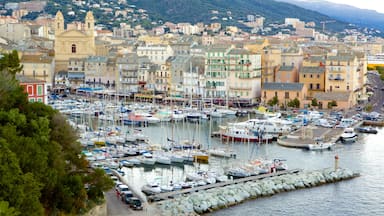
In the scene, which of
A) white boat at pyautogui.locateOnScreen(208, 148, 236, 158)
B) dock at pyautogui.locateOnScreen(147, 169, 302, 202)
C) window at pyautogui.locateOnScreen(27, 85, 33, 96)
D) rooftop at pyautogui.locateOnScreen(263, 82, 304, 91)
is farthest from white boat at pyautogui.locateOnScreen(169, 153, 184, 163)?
rooftop at pyautogui.locateOnScreen(263, 82, 304, 91)

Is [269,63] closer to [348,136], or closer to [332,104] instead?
[332,104]

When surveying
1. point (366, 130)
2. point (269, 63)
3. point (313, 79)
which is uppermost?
point (269, 63)

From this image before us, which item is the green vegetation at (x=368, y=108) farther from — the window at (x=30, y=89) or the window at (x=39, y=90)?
the window at (x=30, y=89)

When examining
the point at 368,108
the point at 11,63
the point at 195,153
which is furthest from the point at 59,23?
the point at 11,63

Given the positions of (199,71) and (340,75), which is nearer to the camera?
(340,75)

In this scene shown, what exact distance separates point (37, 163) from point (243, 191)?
7.40m

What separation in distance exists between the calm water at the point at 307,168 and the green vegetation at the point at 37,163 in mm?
4063

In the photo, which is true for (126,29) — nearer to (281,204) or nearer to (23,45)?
(23,45)

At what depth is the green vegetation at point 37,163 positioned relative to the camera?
11773mm

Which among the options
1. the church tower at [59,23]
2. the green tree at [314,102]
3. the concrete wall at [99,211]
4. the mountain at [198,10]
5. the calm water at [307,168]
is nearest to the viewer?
the concrete wall at [99,211]

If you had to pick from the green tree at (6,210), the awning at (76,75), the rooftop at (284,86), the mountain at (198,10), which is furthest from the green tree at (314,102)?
the mountain at (198,10)

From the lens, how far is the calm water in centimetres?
1805

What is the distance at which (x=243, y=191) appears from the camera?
1902 centimetres

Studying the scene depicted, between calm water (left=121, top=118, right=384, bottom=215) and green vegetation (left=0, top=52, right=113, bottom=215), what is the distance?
160 inches
